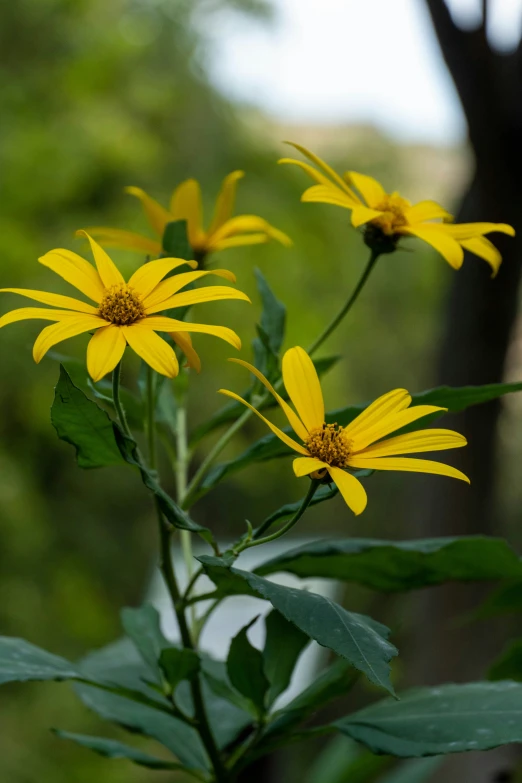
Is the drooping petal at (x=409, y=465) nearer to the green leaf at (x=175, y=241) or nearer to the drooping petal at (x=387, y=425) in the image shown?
the drooping petal at (x=387, y=425)

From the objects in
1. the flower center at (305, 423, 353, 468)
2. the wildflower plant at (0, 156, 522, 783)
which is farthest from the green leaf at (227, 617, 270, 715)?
the flower center at (305, 423, 353, 468)

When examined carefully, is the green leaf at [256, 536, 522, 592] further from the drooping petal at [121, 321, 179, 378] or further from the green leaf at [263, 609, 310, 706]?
the drooping petal at [121, 321, 179, 378]

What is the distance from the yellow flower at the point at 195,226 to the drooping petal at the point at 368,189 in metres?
0.05

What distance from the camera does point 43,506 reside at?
5.56 ft

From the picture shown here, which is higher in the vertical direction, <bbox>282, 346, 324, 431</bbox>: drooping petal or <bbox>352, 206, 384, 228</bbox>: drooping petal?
<bbox>352, 206, 384, 228</bbox>: drooping petal

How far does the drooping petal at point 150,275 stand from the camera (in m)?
0.29

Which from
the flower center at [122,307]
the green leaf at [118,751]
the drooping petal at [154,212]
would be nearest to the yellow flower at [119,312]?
the flower center at [122,307]

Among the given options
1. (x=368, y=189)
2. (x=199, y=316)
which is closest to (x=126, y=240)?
(x=368, y=189)

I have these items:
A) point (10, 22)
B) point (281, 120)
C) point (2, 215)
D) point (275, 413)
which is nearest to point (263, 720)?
point (275, 413)

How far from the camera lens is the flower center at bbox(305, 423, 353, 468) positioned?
0.28 meters

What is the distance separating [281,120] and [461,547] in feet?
6.98

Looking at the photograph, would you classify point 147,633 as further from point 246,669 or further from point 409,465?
point 409,465

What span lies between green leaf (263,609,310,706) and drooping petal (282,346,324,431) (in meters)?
0.11

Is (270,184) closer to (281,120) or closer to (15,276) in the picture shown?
(281,120)
